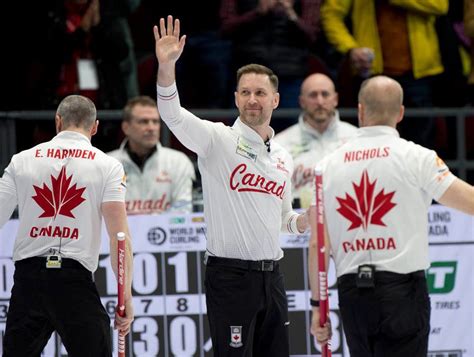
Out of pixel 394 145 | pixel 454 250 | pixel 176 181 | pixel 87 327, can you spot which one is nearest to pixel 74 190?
pixel 87 327

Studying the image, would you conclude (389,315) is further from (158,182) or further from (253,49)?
(253,49)

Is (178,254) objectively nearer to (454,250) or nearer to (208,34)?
(454,250)

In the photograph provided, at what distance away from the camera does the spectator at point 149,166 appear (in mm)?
11008

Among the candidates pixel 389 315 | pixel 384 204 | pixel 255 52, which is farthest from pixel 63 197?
pixel 255 52

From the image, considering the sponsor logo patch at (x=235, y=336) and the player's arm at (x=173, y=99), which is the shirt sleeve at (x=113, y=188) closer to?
the player's arm at (x=173, y=99)

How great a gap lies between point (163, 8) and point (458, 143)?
4.31 m

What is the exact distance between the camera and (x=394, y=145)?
24.0 feet

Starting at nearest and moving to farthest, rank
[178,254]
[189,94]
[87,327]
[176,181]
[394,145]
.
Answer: [394,145], [87,327], [178,254], [176,181], [189,94]

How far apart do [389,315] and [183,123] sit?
208 centimetres

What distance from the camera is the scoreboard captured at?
33.7 ft

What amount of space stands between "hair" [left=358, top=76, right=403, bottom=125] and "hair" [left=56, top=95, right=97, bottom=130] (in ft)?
6.74

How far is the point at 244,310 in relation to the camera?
8.13m

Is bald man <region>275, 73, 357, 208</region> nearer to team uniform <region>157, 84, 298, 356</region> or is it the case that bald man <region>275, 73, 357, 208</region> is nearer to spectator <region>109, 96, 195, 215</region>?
spectator <region>109, 96, 195, 215</region>

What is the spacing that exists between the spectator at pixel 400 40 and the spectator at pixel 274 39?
1.23ft
